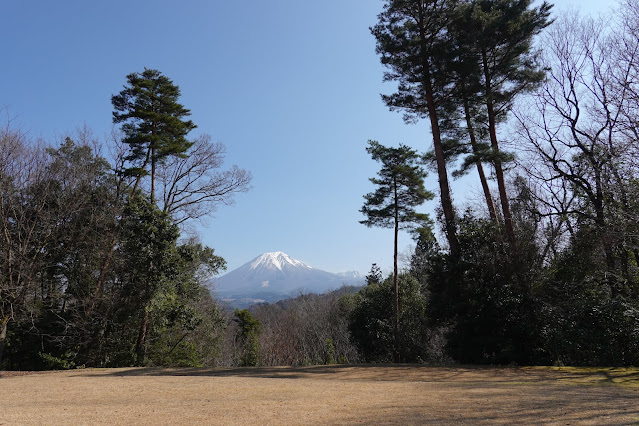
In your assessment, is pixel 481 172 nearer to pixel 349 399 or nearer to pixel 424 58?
pixel 424 58

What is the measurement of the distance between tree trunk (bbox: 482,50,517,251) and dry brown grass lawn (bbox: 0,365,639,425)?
4.94 meters

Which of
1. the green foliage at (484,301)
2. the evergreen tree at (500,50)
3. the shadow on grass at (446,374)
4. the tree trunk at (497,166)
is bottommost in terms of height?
the shadow on grass at (446,374)

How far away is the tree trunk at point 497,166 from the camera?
1372cm

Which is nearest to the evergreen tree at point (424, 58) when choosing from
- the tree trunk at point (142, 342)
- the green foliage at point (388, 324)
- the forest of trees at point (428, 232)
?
the forest of trees at point (428, 232)

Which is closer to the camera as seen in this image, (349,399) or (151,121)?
(349,399)

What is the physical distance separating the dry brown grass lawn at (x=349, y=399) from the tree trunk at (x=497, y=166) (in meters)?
4.94

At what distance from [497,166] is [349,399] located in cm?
1108

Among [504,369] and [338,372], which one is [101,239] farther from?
[504,369]

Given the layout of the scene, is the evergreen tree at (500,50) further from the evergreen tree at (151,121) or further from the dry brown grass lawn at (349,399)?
the evergreen tree at (151,121)

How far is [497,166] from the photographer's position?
46.9 feet

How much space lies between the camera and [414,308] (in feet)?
76.9

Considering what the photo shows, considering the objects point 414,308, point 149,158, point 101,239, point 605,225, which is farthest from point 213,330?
point 605,225

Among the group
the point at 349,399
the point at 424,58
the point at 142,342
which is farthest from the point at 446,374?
the point at 142,342

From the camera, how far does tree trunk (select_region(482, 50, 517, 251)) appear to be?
13724mm
